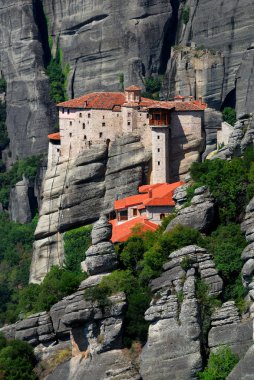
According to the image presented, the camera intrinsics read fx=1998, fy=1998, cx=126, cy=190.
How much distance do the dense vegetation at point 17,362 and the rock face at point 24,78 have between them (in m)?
44.1

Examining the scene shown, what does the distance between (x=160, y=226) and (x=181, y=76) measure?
83.4ft

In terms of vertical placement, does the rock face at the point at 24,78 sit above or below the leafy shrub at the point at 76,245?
above

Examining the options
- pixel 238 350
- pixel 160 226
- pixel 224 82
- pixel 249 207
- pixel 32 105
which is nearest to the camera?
pixel 238 350

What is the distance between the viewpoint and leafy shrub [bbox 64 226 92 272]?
99.9 meters

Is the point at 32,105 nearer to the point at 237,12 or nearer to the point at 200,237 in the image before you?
the point at 237,12

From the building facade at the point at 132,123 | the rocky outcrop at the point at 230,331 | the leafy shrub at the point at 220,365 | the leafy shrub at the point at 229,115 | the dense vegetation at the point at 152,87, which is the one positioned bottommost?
the leafy shrub at the point at 220,365

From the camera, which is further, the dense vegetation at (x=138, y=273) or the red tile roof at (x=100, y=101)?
the red tile roof at (x=100, y=101)

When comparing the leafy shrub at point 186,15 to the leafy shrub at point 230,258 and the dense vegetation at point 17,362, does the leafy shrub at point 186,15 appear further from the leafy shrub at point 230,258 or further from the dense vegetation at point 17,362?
the dense vegetation at point 17,362

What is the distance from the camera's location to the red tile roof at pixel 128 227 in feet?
294

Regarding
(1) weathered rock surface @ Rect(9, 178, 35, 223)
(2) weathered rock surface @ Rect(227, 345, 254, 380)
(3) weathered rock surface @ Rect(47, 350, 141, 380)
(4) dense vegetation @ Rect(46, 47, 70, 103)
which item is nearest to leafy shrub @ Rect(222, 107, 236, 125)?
(4) dense vegetation @ Rect(46, 47, 70, 103)

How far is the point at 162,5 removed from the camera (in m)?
118

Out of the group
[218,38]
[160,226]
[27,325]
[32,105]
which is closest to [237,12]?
[218,38]

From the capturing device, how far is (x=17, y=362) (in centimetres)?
8088

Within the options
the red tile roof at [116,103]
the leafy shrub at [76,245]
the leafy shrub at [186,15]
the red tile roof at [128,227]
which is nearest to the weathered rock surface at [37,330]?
the red tile roof at [128,227]
